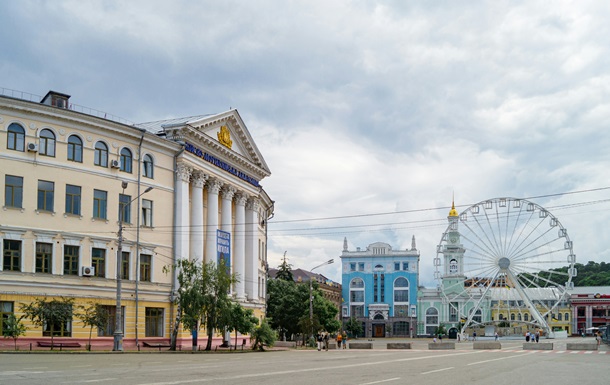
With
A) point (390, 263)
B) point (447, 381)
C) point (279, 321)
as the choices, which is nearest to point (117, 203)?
point (447, 381)

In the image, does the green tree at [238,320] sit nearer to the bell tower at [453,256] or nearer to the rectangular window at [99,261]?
the rectangular window at [99,261]

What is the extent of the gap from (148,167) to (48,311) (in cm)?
1480

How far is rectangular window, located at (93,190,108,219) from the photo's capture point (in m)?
48.9

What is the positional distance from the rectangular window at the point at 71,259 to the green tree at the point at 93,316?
2652mm

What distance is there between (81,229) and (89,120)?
7.35m

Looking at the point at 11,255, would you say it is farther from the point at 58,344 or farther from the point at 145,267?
the point at 145,267

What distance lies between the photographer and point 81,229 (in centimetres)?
4762

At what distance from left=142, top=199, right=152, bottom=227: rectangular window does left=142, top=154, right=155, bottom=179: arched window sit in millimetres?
1954

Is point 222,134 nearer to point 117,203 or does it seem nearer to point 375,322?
point 117,203

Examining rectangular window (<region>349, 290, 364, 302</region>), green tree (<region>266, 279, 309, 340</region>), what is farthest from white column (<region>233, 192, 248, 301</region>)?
rectangular window (<region>349, 290, 364, 302</region>)

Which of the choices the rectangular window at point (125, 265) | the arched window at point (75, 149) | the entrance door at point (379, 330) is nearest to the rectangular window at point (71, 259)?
the rectangular window at point (125, 265)

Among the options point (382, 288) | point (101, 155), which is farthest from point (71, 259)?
point (382, 288)

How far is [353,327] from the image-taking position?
5635 inches

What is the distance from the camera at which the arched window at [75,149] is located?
47312 millimetres
